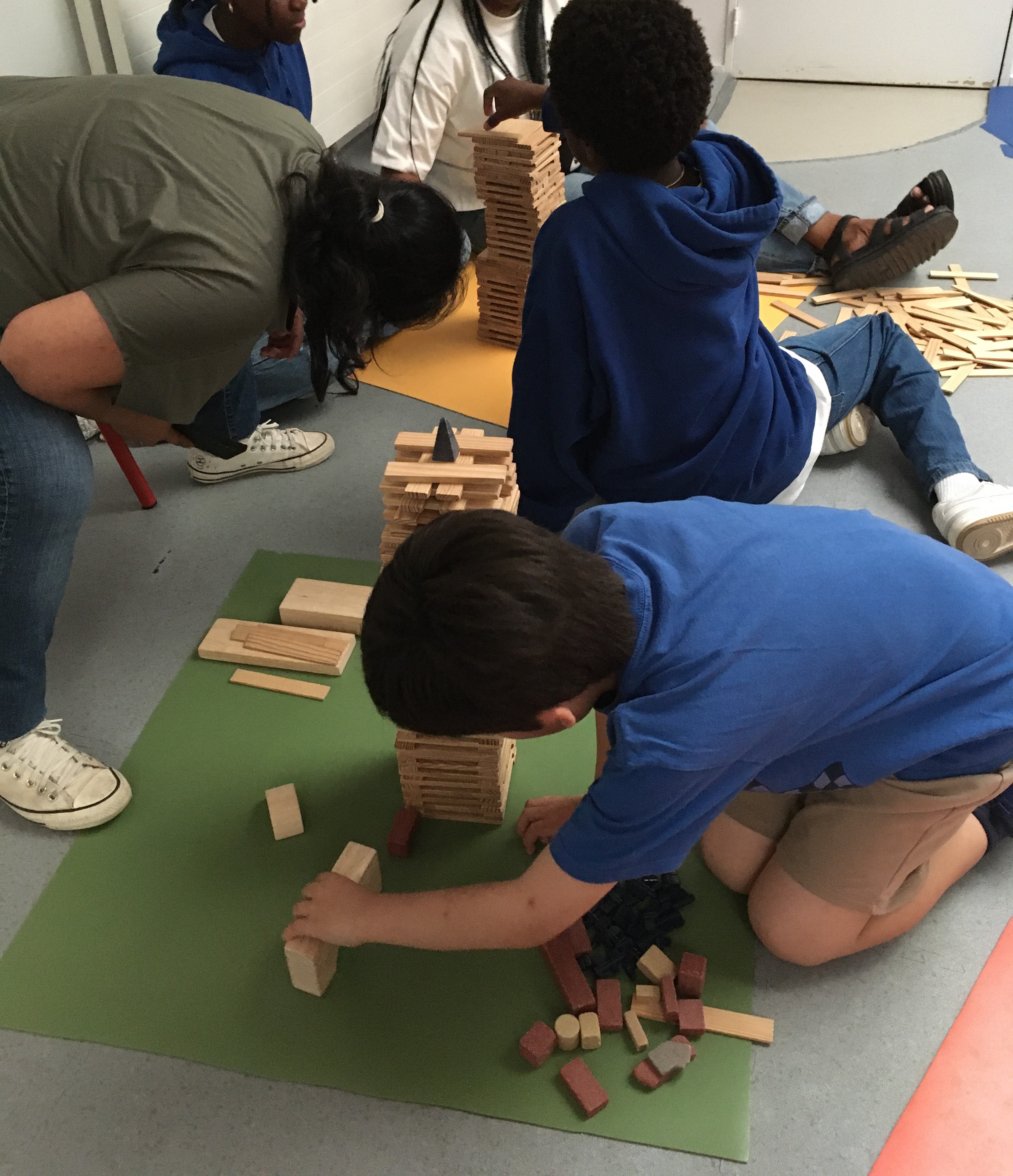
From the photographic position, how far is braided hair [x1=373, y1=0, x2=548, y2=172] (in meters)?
3.08

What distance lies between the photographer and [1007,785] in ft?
5.14

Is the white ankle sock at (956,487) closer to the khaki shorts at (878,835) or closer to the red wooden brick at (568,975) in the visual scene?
the khaki shorts at (878,835)

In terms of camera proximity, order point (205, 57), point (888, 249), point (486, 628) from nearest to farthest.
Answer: point (486, 628), point (205, 57), point (888, 249)

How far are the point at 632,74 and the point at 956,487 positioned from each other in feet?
4.15

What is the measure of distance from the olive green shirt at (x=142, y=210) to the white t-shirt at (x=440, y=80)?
1.59 m

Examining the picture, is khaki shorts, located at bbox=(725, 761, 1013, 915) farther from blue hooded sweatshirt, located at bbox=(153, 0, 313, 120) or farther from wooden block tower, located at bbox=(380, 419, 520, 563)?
blue hooded sweatshirt, located at bbox=(153, 0, 313, 120)

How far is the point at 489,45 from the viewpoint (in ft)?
10.2

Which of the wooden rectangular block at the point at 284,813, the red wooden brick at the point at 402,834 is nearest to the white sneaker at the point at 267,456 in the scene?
the wooden rectangular block at the point at 284,813

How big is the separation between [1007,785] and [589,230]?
122cm

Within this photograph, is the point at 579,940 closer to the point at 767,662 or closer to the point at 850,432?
the point at 767,662

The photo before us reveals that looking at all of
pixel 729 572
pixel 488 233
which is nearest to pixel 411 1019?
pixel 729 572

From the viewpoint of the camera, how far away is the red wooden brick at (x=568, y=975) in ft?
5.12

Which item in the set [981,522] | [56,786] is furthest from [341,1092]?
[981,522]

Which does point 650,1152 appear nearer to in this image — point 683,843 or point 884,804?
point 683,843
